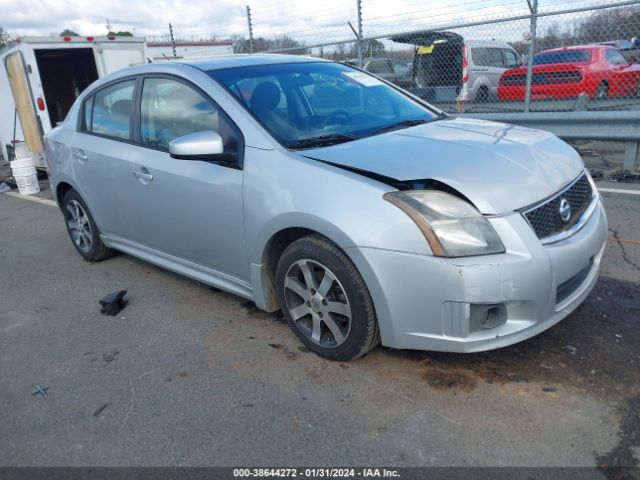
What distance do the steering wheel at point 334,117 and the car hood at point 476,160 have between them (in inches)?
13.7

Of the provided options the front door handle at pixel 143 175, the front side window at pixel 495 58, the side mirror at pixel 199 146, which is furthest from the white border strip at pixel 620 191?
the front side window at pixel 495 58

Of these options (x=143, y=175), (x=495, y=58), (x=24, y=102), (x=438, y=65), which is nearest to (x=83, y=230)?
(x=143, y=175)

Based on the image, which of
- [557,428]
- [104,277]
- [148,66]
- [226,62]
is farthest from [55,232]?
[557,428]

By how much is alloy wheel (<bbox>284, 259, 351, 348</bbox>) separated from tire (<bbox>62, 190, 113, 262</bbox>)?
8.26 feet

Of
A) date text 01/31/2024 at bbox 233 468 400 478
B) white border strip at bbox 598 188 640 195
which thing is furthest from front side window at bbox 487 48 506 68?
date text 01/31/2024 at bbox 233 468 400 478

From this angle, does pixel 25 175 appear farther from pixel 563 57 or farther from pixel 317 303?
pixel 563 57

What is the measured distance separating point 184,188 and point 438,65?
333 inches

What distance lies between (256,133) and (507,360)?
1.90 meters

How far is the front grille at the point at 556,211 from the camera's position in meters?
2.65

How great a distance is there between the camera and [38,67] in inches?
379

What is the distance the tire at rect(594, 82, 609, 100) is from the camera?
33.2 ft

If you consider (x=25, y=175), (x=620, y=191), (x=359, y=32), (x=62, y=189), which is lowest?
(x=620, y=191)

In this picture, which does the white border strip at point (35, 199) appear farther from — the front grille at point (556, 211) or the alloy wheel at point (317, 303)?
the front grille at point (556, 211)

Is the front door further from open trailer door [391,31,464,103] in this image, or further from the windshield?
open trailer door [391,31,464,103]
